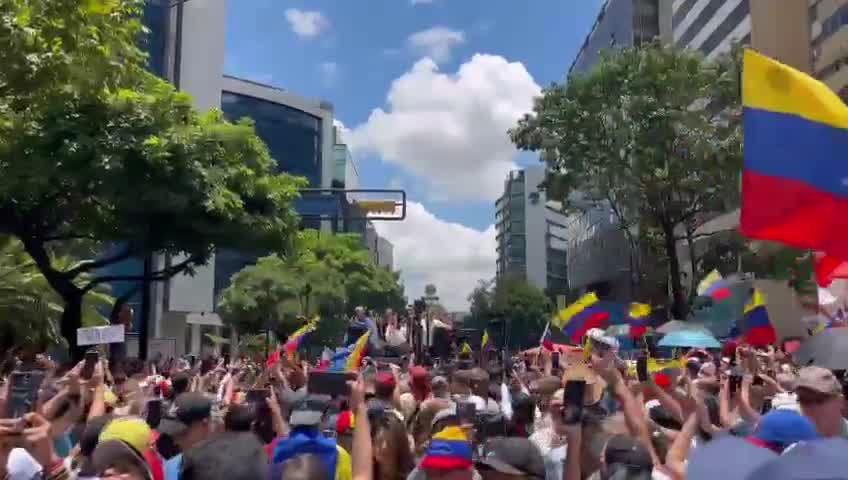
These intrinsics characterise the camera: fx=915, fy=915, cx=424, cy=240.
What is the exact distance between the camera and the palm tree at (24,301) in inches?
862

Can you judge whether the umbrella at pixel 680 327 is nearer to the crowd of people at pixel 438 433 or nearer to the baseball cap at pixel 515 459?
the crowd of people at pixel 438 433

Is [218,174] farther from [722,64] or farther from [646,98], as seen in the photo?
[722,64]

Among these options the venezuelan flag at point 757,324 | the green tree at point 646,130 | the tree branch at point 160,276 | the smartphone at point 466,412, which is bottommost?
the smartphone at point 466,412

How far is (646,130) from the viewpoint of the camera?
27.1 metres

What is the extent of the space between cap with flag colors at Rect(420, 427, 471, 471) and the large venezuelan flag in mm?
2801

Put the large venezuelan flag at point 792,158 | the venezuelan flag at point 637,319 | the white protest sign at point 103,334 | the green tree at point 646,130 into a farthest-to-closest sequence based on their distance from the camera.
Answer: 1. the green tree at point 646,130
2. the venezuelan flag at point 637,319
3. the white protest sign at point 103,334
4. the large venezuelan flag at point 792,158

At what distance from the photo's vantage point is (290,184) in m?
19.5

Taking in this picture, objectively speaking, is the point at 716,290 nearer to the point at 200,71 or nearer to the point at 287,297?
the point at 287,297

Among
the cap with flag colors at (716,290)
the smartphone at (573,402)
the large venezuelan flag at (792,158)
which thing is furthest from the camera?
the cap with flag colors at (716,290)

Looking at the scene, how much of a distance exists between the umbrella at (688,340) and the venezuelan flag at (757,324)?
3.79 feet

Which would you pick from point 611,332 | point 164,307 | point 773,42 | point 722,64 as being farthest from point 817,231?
point 164,307

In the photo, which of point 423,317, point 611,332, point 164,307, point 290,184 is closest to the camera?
point 611,332

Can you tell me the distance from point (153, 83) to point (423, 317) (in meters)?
9.05

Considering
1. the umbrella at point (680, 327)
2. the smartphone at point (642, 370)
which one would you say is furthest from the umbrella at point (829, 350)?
the umbrella at point (680, 327)
